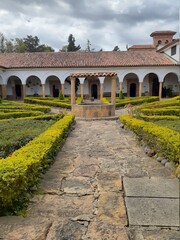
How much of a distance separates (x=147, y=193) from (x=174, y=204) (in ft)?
1.93

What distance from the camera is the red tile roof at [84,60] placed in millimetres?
27469

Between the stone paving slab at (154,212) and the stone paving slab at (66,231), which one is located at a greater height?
the stone paving slab at (154,212)

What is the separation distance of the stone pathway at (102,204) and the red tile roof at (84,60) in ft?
75.7

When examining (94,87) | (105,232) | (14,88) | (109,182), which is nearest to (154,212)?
(105,232)

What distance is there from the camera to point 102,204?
349 centimetres

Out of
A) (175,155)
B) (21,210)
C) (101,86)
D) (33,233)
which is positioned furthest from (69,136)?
(101,86)

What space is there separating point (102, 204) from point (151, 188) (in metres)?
0.74

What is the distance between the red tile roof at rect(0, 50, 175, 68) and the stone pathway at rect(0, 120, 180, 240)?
908 inches

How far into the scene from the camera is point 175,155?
4.70 metres

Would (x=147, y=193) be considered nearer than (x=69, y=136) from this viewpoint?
Yes

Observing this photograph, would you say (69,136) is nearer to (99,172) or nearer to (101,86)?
(99,172)

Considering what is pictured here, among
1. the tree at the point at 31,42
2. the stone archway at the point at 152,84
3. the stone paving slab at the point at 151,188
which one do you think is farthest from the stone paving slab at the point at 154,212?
the tree at the point at 31,42

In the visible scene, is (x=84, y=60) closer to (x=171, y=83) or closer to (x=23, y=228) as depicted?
(x=171, y=83)

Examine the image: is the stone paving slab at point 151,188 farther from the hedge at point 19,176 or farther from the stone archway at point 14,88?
the stone archway at point 14,88
